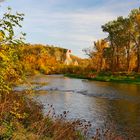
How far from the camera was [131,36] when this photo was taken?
289ft

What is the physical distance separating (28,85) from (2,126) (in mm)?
2517

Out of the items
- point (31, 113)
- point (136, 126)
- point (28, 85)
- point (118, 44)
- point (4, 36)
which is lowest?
point (136, 126)

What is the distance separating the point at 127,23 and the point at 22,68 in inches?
3151

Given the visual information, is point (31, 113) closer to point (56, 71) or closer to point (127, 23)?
point (127, 23)

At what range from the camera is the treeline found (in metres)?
87.1

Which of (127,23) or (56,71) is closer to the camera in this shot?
(127,23)

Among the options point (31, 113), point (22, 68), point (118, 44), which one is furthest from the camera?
point (118, 44)

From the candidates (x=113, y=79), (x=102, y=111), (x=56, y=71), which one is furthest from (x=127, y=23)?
(x=102, y=111)

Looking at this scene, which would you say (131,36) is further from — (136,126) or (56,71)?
(136,126)

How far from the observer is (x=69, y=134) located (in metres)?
13.1

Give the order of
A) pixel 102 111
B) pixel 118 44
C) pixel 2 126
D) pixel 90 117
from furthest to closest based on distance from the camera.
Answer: pixel 118 44 → pixel 102 111 → pixel 90 117 → pixel 2 126

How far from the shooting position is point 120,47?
311ft

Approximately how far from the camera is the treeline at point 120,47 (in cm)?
8706

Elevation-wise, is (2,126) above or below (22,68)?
below
